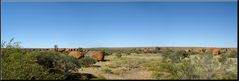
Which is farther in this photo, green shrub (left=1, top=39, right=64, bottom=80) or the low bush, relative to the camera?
green shrub (left=1, top=39, right=64, bottom=80)

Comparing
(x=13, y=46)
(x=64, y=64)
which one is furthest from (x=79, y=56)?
(x=13, y=46)

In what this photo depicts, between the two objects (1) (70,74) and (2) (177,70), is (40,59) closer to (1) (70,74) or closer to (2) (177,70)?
Result: (1) (70,74)

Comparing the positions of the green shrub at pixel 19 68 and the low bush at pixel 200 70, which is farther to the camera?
the green shrub at pixel 19 68

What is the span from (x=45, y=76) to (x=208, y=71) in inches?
131

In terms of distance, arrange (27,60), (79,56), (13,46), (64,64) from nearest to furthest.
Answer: (27,60) → (13,46) → (64,64) → (79,56)

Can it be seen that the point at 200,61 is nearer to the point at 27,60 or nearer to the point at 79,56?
the point at 27,60

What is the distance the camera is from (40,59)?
11.7 metres

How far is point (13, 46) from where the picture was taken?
884 centimetres

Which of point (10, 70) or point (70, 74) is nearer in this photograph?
point (10, 70)

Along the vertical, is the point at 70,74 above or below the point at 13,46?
below

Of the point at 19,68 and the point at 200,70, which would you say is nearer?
the point at 200,70

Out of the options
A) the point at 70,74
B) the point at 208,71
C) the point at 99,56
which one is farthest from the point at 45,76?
the point at 99,56

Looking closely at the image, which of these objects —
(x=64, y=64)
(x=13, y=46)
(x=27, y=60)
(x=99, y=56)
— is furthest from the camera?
(x=99, y=56)

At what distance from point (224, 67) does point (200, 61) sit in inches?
17.1
